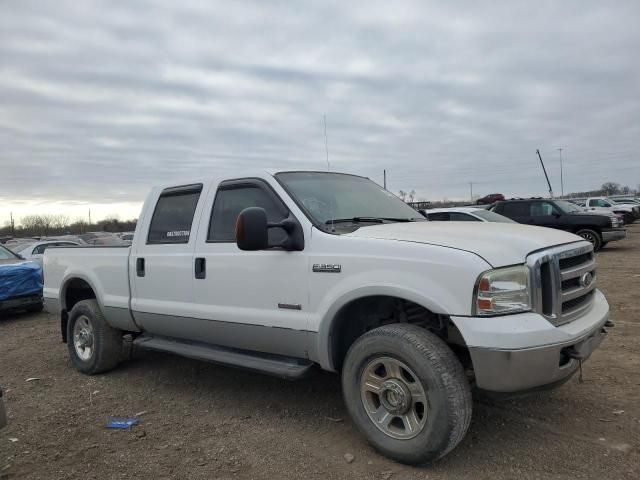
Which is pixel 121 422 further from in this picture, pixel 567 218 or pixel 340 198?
pixel 567 218

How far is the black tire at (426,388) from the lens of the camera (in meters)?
3.11

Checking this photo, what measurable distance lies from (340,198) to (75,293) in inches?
150

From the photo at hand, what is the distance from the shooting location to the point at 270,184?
14.1 feet

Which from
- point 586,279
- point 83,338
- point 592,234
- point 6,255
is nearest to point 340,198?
point 586,279

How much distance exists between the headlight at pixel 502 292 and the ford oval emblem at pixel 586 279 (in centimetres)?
75

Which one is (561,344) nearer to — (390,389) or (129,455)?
(390,389)

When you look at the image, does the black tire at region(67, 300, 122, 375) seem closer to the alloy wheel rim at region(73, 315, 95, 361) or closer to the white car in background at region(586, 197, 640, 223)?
the alloy wheel rim at region(73, 315, 95, 361)

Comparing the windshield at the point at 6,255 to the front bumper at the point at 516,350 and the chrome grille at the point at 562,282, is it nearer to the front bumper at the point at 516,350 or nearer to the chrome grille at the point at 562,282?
the front bumper at the point at 516,350

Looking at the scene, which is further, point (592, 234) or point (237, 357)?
point (592, 234)

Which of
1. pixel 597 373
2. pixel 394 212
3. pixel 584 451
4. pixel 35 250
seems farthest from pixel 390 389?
pixel 35 250

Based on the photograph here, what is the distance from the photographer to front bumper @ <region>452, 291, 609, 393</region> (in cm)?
299

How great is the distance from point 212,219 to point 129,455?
195cm

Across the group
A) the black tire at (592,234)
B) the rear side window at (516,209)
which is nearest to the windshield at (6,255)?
the rear side window at (516,209)

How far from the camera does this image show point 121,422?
4340 mm
